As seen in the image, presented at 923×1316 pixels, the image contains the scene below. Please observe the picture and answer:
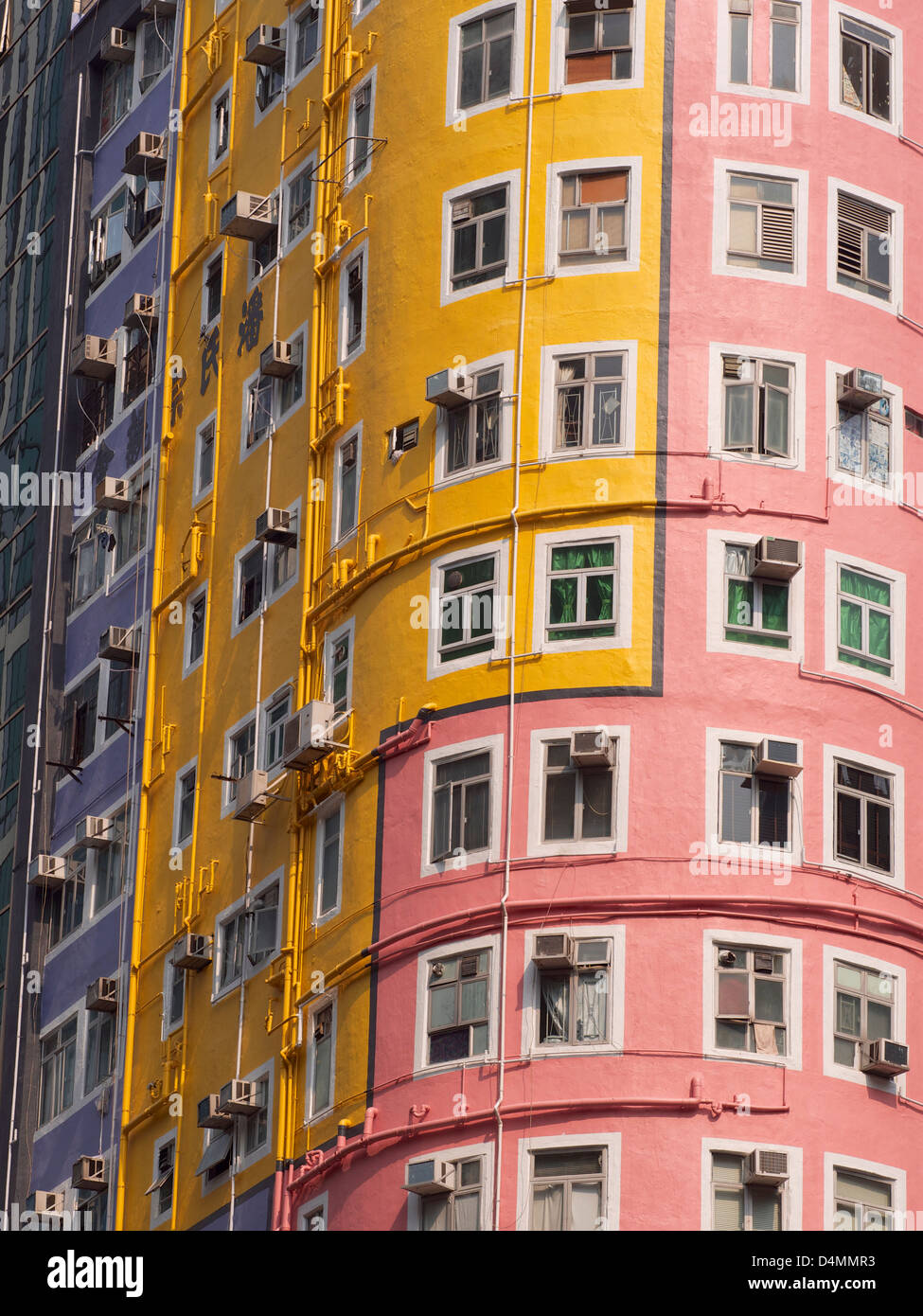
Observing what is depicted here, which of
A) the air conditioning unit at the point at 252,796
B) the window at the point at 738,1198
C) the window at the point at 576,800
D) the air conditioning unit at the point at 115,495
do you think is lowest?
the window at the point at 738,1198

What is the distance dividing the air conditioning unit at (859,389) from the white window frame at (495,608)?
5.79 m

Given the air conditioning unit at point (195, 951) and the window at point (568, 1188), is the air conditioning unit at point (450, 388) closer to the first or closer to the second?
the air conditioning unit at point (195, 951)

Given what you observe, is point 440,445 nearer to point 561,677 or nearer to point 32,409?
point 561,677

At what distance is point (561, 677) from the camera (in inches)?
1818

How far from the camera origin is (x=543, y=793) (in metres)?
45.7

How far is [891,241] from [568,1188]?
53.6ft

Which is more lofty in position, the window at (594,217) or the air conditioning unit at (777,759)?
the window at (594,217)

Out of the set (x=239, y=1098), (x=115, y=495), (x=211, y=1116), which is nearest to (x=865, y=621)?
(x=239, y=1098)

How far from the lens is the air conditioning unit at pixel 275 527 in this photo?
5216 cm

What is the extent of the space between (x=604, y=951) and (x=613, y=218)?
38.7ft

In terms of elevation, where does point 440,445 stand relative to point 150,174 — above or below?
below

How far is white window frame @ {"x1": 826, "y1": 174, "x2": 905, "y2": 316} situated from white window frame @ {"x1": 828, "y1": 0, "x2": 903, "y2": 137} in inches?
49.1

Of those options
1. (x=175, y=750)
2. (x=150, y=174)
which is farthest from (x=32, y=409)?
(x=175, y=750)

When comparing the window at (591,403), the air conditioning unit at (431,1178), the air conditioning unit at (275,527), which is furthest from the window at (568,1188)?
the air conditioning unit at (275,527)
